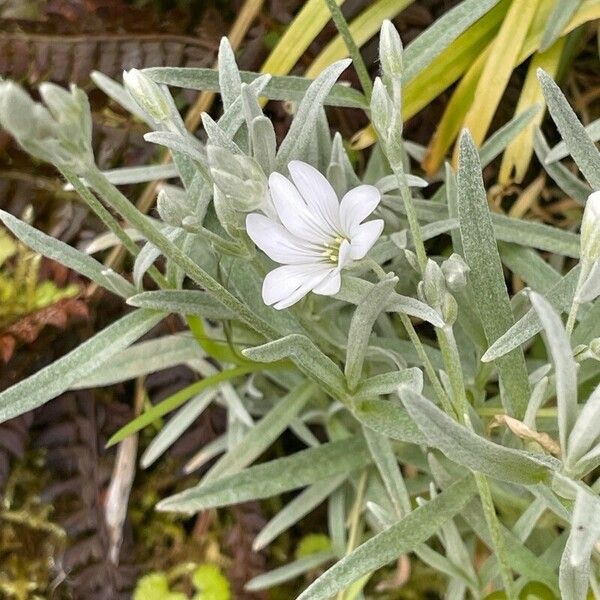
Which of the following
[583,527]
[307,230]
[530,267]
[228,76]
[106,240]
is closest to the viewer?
[583,527]

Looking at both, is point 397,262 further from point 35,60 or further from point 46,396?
point 35,60

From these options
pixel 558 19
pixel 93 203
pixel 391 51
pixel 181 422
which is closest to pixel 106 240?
pixel 181 422

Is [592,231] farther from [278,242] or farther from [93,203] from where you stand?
[93,203]

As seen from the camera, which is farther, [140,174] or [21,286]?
[21,286]

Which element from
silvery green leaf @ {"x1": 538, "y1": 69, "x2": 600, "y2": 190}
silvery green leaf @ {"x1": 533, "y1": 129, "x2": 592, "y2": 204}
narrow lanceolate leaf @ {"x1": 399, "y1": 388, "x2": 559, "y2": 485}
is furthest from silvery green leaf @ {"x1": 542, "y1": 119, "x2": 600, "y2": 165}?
narrow lanceolate leaf @ {"x1": 399, "y1": 388, "x2": 559, "y2": 485}

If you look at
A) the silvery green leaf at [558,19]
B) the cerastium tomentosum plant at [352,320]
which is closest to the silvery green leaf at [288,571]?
the cerastium tomentosum plant at [352,320]

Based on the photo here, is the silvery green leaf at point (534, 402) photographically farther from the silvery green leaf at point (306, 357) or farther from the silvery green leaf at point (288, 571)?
the silvery green leaf at point (288, 571)

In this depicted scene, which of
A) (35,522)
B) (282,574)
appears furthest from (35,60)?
(282,574)

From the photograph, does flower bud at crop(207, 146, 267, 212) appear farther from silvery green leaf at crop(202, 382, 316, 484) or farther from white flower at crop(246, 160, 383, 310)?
silvery green leaf at crop(202, 382, 316, 484)
